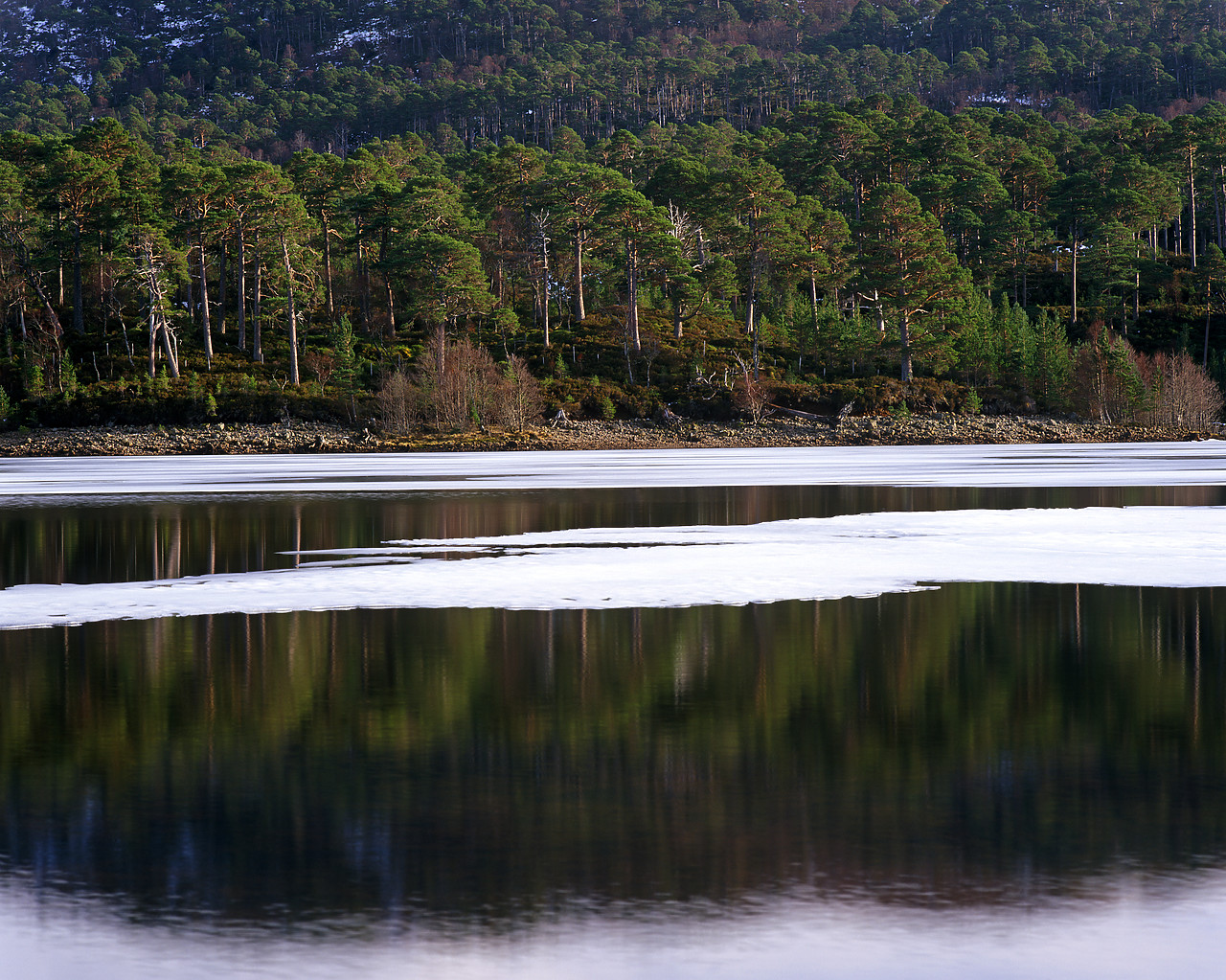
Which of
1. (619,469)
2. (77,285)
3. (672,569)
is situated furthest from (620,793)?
(77,285)

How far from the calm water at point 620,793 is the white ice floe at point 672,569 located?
3.94 feet

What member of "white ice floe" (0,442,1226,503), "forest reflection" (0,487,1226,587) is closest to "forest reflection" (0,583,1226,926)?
"forest reflection" (0,487,1226,587)

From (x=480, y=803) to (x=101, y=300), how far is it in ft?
308

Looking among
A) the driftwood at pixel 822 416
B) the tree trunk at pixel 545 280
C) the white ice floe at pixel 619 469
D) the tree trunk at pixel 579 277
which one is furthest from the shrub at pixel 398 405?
the driftwood at pixel 822 416

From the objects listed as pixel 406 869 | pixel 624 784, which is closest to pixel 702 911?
pixel 406 869

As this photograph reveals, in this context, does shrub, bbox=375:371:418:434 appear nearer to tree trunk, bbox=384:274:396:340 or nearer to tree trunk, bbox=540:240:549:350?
tree trunk, bbox=540:240:549:350

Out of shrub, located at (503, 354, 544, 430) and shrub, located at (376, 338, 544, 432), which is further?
shrub, located at (503, 354, 544, 430)

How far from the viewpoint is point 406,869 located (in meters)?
7.18

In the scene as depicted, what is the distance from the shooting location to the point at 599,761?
31.0ft

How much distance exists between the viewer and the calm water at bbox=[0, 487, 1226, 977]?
246 inches

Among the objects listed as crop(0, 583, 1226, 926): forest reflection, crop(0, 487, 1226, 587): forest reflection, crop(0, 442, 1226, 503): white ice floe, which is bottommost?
crop(0, 442, 1226, 503): white ice floe

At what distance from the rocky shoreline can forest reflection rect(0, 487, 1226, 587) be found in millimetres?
37280

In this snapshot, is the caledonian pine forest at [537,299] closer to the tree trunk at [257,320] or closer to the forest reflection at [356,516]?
the tree trunk at [257,320]

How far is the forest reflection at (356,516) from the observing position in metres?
21.8
